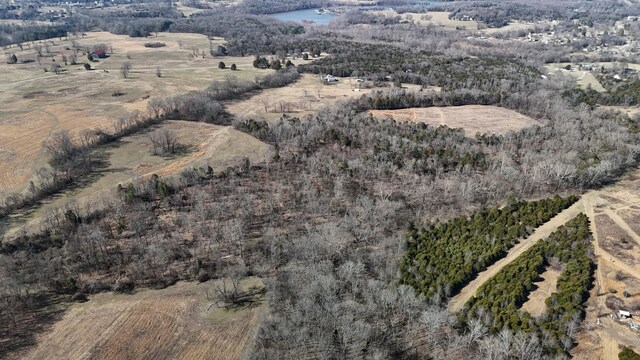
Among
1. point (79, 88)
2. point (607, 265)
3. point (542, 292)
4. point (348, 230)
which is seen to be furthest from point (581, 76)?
point (79, 88)

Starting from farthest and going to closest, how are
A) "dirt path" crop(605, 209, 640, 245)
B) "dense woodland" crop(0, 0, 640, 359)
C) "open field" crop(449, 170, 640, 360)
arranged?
"dirt path" crop(605, 209, 640, 245)
"dense woodland" crop(0, 0, 640, 359)
"open field" crop(449, 170, 640, 360)

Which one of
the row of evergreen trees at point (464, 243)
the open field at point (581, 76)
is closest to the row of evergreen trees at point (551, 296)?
the row of evergreen trees at point (464, 243)

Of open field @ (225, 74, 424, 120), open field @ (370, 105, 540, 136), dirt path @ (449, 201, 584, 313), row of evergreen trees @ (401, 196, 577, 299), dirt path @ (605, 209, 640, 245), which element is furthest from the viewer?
open field @ (225, 74, 424, 120)

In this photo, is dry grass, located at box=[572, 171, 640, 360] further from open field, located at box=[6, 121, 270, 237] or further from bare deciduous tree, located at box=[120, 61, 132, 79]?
bare deciduous tree, located at box=[120, 61, 132, 79]

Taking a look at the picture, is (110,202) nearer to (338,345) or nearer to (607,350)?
(338,345)

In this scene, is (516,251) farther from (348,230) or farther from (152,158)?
(152,158)

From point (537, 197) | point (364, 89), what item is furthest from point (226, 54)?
point (537, 197)

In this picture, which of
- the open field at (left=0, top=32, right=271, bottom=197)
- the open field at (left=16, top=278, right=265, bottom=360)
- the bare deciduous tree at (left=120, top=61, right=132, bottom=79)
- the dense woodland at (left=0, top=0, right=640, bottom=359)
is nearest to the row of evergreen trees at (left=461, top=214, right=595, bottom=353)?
the dense woodland at (left=0, top=0, right=640, bottom=359)
